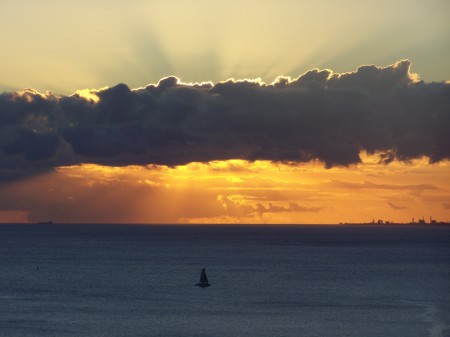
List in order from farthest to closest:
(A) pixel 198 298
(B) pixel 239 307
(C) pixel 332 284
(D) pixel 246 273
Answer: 1. (D) pixel 246 273
2. (C) pixel 332 284
3. (A) pixel 198 298
4. (B) pixel 239 307

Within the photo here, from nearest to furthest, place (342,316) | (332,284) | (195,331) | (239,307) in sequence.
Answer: (195,331) → (342,316) → (239,307) → (332,284)

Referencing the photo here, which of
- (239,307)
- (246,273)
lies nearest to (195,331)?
(239,307)

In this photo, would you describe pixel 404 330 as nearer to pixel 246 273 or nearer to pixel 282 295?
pixel 282 295

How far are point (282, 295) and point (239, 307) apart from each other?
61.1ft

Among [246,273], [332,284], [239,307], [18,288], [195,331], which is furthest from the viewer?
[246,273]

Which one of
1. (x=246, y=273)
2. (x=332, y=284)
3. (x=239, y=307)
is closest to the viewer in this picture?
(x=239, y=307)

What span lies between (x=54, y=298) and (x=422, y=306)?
206ft

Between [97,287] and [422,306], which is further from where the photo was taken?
[97,287]

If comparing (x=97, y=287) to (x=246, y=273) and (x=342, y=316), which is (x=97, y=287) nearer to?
(x=246, y=273)

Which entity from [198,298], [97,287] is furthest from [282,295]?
[97,287]

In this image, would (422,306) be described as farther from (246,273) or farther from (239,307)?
(246,273)

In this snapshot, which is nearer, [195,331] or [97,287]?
[195,331]

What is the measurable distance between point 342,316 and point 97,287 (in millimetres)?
59498

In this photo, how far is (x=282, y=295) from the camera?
472ft
